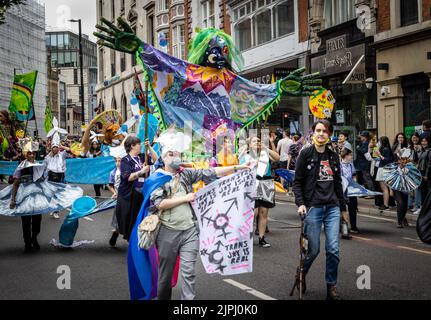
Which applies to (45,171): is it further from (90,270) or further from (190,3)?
(190,3)

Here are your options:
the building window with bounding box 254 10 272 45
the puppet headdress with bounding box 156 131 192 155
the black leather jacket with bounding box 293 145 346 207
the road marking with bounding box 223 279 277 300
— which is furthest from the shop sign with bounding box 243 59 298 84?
the puppet headdress with bounding box 156 131 192 155

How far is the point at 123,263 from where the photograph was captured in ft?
28.2

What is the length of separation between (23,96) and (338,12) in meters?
11.7

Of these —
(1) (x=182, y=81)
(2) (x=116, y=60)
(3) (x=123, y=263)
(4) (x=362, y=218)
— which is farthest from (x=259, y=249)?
(2) (x=116, y=60)

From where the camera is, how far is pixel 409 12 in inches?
743

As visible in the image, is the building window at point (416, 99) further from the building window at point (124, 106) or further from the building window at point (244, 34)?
the building window at point (124, 106)

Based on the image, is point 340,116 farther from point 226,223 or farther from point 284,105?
point 226,223

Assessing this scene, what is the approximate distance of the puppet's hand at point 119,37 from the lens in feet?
24.9

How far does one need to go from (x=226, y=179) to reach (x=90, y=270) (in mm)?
3063

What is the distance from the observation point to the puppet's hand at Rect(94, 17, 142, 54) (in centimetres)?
758

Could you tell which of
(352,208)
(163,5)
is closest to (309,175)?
(352,208)

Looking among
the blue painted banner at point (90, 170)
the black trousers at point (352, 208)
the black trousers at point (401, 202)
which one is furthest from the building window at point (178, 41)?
the black trousers at point (352, 208)

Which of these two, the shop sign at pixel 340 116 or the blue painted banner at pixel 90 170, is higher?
the shop sign at pixel 340 116

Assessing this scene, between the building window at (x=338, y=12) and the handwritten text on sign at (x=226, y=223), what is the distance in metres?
16.6
